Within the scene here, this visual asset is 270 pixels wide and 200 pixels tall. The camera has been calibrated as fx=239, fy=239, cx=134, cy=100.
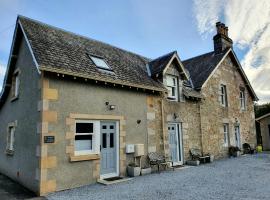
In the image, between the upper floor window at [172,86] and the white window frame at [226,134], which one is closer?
the upper floor window at [172,86]

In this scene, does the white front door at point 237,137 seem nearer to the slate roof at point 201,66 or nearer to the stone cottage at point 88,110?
the stone cottage at point 88,110

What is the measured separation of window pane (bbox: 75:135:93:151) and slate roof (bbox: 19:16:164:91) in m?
2.48

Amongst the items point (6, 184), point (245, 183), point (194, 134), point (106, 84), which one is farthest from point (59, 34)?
point (245, 183)

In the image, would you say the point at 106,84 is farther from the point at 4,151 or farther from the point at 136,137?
the point at 4,151

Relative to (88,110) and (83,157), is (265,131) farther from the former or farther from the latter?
(83,157)

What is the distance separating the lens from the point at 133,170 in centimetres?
1070

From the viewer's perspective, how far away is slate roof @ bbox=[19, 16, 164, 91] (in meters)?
9.60

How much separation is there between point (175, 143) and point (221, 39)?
10768mm

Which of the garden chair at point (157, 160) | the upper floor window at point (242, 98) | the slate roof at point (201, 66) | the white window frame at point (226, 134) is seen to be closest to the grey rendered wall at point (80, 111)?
the garden chair at point (157, 160)

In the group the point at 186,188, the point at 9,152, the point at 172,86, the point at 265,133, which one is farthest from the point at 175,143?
the point at 265,133

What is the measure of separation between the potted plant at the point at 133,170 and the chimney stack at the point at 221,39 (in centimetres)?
1336

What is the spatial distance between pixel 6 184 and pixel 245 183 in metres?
9.76

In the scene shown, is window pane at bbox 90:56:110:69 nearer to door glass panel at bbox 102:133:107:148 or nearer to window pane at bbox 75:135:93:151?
door glass panel at bbox 102:133:107:148

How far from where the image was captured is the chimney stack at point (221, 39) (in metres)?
19.9
